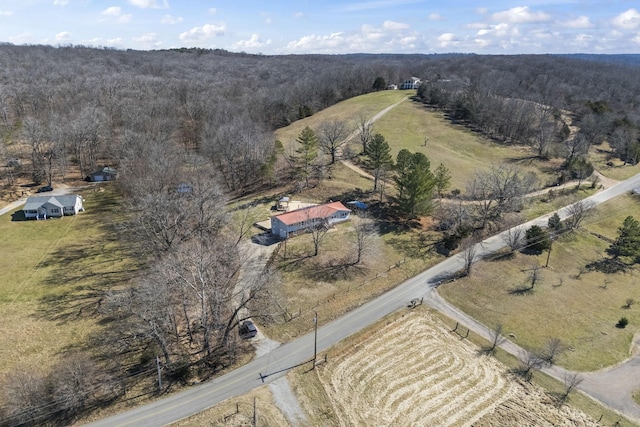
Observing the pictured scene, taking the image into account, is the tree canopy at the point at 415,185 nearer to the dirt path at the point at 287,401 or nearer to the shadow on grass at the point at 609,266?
the shadow on grass at the point at 609,266

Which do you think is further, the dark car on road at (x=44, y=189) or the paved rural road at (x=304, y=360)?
the dark car on road at (x=44, y=189)

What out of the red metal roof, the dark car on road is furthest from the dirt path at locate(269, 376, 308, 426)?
the dark car on road

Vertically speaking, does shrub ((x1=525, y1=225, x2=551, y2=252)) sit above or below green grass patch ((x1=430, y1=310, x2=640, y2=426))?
above

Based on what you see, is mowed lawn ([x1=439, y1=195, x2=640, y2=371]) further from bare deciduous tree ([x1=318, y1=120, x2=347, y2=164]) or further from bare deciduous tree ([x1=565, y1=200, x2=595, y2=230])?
bare deciduous tree ([x1=318, y1=120, x2=347, y2=164])

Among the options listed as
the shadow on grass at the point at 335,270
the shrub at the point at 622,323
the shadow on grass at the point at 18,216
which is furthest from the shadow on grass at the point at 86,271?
the shrub at the point at 622,323

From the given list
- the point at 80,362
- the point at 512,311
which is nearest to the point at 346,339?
the point at 512,311

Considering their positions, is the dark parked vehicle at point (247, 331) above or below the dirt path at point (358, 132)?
below
